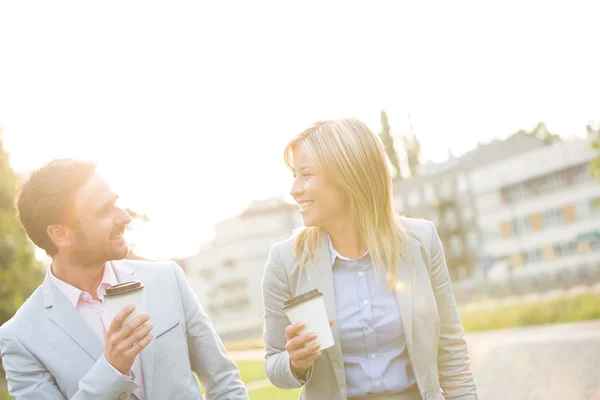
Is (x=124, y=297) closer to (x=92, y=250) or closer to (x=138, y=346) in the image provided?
(x=138, y=346)

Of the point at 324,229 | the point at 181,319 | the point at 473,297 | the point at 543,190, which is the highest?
the point at 324,229

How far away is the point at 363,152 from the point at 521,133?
76.7 m

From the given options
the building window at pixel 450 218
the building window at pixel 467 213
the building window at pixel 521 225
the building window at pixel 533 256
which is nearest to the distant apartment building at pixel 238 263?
the building window at pixel 450 218

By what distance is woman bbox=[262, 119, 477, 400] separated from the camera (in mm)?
3189

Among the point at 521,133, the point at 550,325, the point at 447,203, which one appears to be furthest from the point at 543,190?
the point at 550,325

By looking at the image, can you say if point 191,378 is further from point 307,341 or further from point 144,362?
point 307,341

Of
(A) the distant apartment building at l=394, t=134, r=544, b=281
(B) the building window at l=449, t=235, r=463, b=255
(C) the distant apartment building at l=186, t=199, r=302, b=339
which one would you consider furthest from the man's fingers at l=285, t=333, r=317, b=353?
(C) the distant apartment building at l=186, t=199, r=302, b=339

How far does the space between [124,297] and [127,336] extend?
0.16 m

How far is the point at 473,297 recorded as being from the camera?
5650cm

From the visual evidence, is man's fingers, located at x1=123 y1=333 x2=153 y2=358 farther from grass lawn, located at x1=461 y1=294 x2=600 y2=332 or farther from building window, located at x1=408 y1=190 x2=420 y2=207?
building window, located at x1=408 y1=190 x2=420 y2=207

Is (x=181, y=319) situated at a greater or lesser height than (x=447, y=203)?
greater

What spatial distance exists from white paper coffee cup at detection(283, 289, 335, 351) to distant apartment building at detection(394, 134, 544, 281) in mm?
75973

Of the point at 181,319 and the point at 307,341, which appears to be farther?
the point at 181,319

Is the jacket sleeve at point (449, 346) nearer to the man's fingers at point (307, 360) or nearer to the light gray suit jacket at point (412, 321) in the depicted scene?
the light gray suit jacket at point (412, 321)
